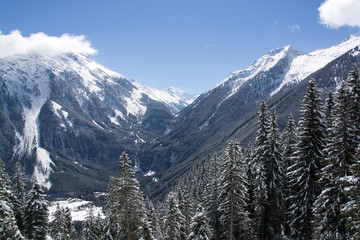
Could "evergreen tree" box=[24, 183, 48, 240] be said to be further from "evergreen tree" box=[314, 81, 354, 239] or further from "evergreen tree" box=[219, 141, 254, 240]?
"evergreen tree" box=[314, 81, 354, 239]

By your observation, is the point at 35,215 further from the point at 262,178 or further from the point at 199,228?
the point at 262,178

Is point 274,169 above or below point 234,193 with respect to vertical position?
above

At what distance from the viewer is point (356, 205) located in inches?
648

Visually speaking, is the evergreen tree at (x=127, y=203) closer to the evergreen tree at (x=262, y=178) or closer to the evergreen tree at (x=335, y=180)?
the evergreen tree at (x=262, y=178)

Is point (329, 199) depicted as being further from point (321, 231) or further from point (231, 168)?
point (231, 168)

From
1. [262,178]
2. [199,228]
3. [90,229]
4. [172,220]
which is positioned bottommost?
[199,228]

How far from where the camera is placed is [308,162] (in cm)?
2750

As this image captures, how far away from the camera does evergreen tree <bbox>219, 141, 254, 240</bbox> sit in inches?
1163

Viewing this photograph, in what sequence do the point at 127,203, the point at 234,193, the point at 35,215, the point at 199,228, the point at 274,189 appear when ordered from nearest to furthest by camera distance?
1. the point at 234,193
2. the point at 199,228
3. the point at 127,203
4. the point at 274,189
5. the point at 35,215

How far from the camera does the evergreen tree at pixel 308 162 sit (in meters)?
26.9

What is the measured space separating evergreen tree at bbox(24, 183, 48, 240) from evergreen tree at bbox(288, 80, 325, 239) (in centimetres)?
3085

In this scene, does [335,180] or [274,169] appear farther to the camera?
[274,169]

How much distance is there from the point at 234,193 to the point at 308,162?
850cm

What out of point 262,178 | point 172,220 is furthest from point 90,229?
point 262,178
